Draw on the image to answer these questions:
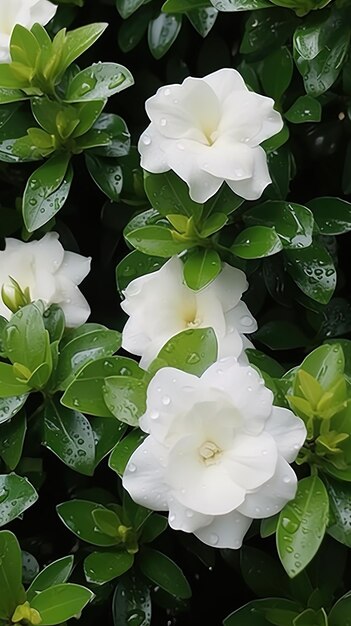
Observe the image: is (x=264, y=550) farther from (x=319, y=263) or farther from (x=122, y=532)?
(x=319, y=263)

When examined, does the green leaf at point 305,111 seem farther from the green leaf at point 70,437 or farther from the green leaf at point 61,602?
the green leaf at point 61,602

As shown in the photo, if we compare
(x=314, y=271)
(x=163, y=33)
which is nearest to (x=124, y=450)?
(x=314, y=271)

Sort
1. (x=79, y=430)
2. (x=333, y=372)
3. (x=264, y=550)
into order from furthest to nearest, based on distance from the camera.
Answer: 1. (x=264, y=550)
2. (x=79, y=430)
3. (x=333, y=372)

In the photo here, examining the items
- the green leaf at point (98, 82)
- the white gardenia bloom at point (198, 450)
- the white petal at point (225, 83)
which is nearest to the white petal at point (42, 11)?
the green leaf at point (98, 82)

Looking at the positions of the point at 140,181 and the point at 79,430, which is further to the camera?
the point at 140,181

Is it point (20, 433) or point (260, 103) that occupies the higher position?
point (260, 103)

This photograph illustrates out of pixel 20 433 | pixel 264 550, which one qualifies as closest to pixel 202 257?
pixel 20 433

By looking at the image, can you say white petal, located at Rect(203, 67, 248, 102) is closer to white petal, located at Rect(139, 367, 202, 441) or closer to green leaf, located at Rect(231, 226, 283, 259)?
green leaf, located at Rect(231, 226, 283, 259)

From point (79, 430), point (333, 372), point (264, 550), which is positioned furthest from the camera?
point (264, 550)
